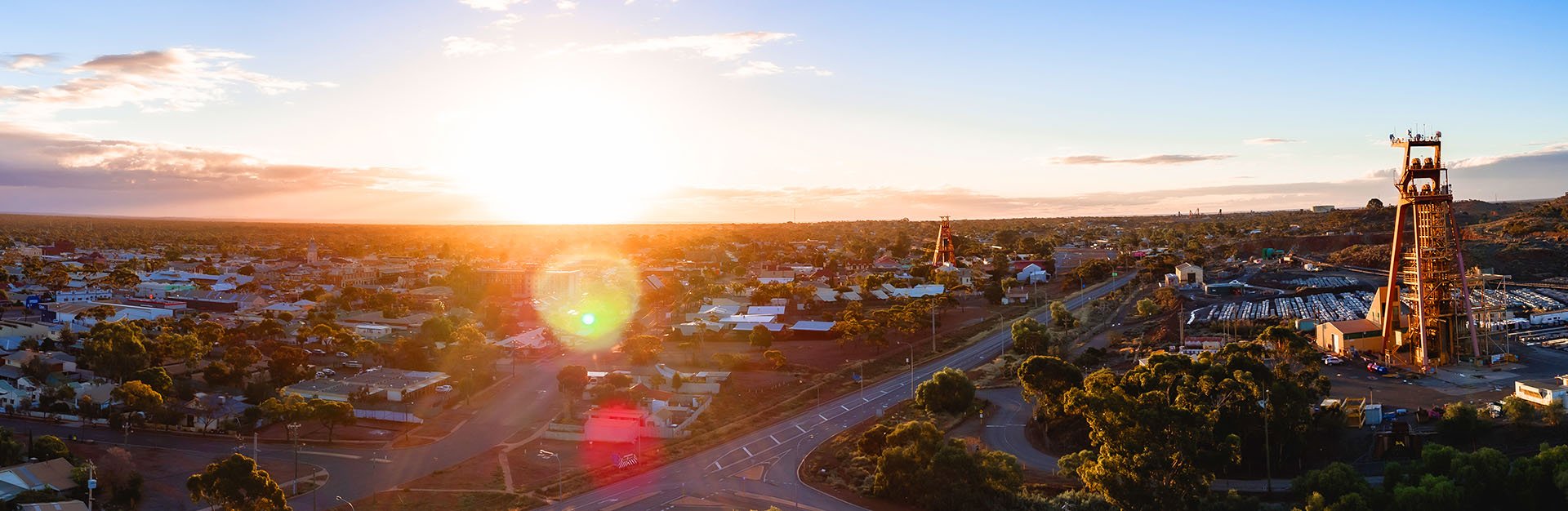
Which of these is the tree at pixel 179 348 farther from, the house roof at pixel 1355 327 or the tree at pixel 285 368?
the house roof at pixel 1355 327

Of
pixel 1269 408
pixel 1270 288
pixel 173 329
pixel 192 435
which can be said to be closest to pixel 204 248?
pixel 173 329

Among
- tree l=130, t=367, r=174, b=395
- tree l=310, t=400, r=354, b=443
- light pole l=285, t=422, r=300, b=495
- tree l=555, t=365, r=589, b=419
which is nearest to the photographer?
light pole l=285, t=422, r=300, b=495

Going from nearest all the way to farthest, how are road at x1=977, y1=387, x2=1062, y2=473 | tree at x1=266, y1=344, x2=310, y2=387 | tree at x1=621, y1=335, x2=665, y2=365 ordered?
road at x1=977, y1=387, x2=1062, y2=473, tree at x1=266, y1=344, x2=310, y2=387, tree at x1=621, y1=335, x2=665, y2=365

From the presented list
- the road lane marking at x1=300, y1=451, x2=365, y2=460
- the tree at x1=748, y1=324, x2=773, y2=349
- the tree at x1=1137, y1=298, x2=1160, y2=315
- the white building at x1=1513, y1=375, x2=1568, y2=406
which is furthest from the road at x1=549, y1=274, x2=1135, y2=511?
the tree at x1=1137, y1=298, x2=1160, y2=315

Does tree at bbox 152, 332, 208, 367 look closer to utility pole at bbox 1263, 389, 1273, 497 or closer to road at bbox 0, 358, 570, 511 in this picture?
road at bbox 0, 358, 570, 511

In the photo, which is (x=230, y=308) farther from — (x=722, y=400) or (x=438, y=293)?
(x=722, y=400)

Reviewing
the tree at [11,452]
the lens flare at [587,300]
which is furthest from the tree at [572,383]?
the tree at [11,452]
